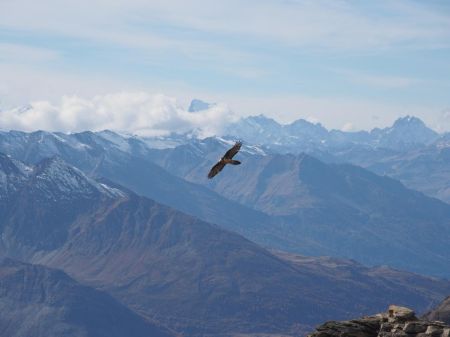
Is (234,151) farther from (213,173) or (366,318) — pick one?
(366,318)

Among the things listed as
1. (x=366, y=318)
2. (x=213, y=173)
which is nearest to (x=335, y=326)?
(x=366, y=318)

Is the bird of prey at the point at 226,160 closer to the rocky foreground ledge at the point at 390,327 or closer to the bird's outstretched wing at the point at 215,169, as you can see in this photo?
the bird's outstretched wing at the point at 215,169

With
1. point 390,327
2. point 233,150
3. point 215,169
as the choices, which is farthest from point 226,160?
point 390,327

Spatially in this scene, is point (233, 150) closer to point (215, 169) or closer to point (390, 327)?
point (215, 169)

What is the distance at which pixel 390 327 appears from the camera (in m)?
87.1

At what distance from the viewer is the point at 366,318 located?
92.1 m

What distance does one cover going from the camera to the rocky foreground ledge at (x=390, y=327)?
84.0 meters

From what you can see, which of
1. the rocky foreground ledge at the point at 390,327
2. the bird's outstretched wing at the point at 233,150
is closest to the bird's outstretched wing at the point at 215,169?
the bird's outstretched wing at the point at 233,150

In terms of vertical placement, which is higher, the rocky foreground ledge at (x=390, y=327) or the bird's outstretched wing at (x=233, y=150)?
the bird's outstretched wing at (x=233, y=150)

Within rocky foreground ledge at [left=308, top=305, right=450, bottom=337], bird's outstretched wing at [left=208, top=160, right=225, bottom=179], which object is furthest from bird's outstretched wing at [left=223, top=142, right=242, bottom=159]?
rocky foreground ledge at [left=308, top=305, right=450, bottom=337]

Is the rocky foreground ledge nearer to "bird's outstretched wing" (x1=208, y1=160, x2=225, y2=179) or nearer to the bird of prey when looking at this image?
"bird's outstretched wing" (x1=208, y1=160, x2=225, y2=179)

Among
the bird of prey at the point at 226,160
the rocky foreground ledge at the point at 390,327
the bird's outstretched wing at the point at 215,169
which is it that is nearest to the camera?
the bird of prey at the point at 226,160

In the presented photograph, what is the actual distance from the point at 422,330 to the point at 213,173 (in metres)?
29.7

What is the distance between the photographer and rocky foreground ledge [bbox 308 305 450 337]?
84.0 metres
